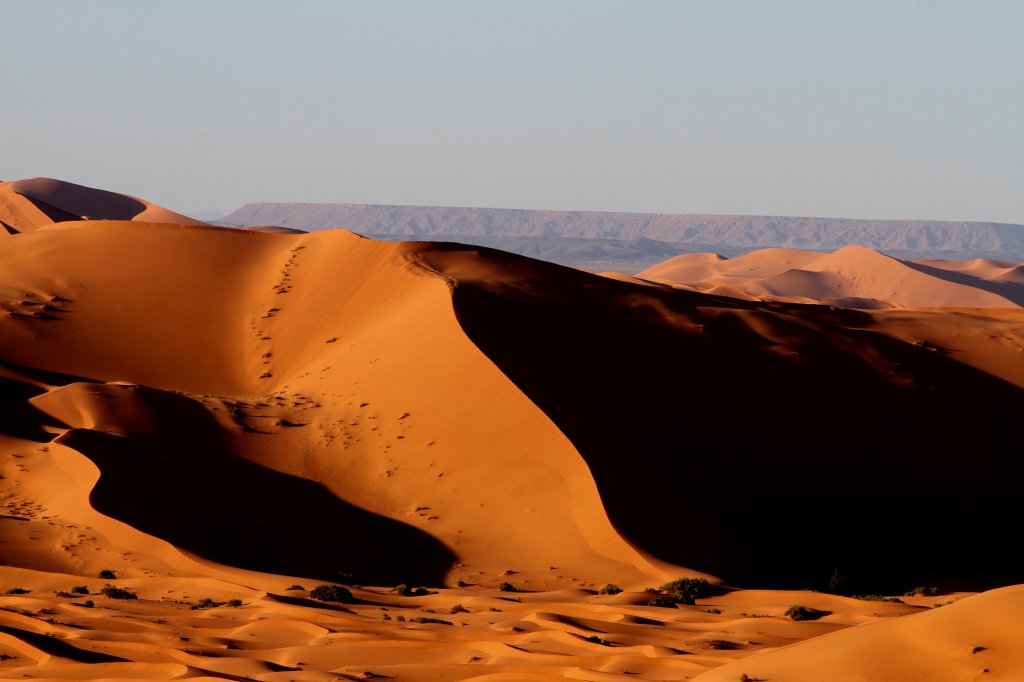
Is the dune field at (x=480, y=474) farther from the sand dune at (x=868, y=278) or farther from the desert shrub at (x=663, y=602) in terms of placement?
the sand dune at (x=868, y=278)

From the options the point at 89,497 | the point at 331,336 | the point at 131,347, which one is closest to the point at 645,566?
the point at 89,497

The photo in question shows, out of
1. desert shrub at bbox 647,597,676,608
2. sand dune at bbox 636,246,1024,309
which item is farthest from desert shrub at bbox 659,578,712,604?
sand dune at bbox 636,246,1024,309

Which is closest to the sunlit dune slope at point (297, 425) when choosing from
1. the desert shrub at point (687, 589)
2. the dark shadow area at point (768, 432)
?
the dark shadow area at point (768, 432)

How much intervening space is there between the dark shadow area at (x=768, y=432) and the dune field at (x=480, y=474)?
0.34 ft

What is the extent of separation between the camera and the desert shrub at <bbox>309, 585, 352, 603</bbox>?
1902cm

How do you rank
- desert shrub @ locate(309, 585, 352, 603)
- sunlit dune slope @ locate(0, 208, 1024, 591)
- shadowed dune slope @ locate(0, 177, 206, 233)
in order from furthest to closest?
shadowed dune slope @ locate(0, 177, 206, 233) → sunlit dune slope @ locate(0, 208, 1024, 591) → desert shrub @ locate(309, 585, 352, 603)

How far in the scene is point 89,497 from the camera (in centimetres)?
2434

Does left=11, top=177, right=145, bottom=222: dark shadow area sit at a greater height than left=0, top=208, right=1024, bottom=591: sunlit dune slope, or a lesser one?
greater

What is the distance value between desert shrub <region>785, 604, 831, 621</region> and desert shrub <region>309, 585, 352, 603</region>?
6224mm

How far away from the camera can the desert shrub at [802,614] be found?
60.4 feet

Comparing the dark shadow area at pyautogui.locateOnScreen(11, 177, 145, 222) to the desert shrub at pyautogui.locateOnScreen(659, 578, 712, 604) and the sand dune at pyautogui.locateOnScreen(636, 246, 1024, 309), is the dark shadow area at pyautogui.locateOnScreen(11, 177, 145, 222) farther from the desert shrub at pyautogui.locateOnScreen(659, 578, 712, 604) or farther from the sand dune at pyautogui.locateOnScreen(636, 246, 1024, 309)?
the desert shrub at pyautogui.locateOnScreen(659, 578, 712, 604)

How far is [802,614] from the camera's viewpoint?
18469 mm

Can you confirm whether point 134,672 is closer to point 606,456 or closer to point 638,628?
point 638,628

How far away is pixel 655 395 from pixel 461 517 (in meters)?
7.40
